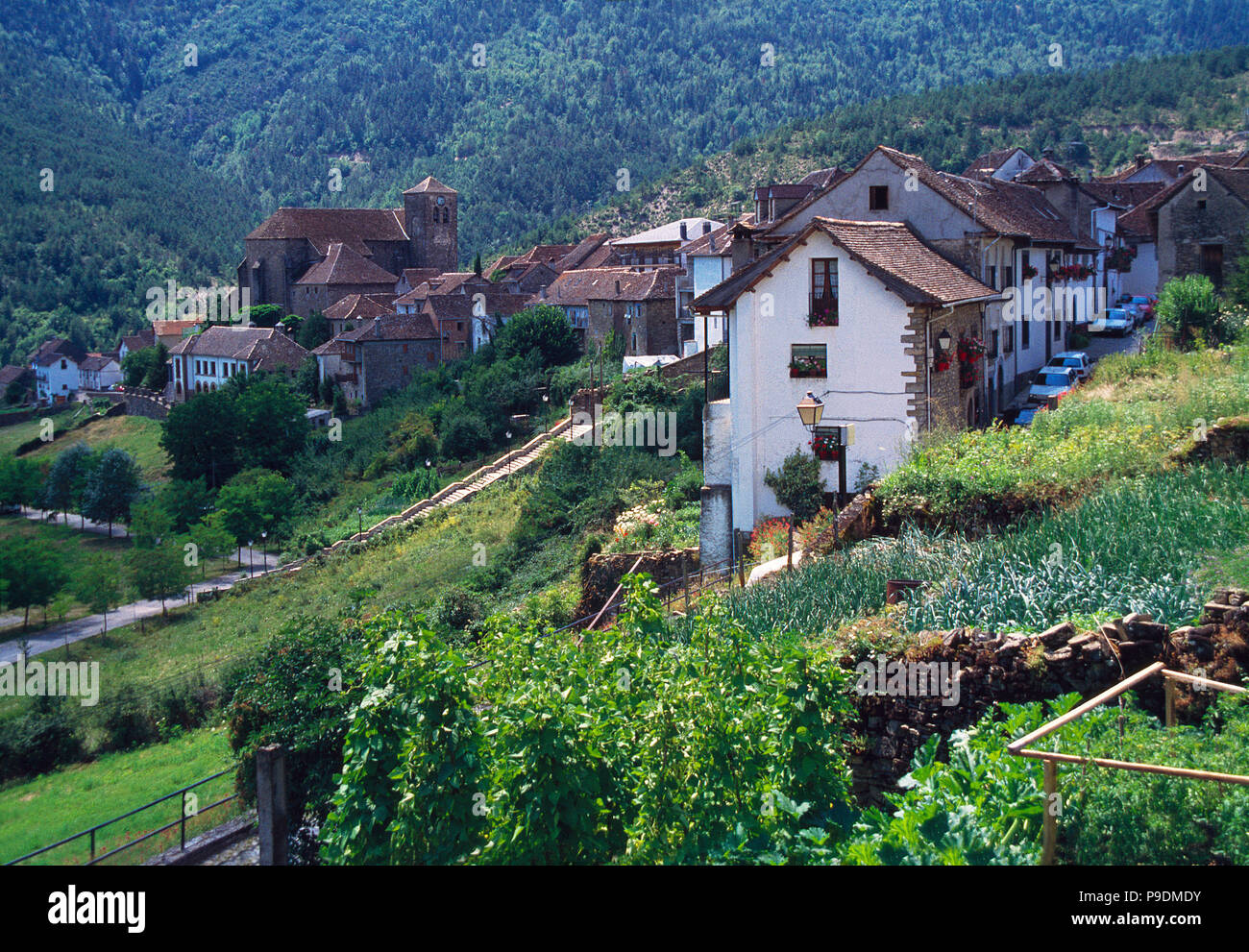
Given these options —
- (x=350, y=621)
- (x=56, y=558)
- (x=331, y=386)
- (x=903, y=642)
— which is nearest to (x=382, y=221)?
(x=331, y=386)

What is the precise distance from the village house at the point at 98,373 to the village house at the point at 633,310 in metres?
61.4

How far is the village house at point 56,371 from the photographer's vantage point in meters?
106

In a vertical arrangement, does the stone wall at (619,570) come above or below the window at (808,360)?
below

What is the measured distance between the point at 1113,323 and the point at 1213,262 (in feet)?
12.0

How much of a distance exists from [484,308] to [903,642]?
207 ft

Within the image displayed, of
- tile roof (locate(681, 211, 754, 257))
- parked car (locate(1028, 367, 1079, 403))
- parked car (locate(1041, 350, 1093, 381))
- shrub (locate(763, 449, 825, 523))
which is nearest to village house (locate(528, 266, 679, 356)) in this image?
tile roof (locate(681, 211, 754, 257))

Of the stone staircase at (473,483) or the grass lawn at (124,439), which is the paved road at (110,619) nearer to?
the stone staircase at (473,483)

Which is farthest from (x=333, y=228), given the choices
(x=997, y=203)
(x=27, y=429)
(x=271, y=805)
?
(x=271, y=805)

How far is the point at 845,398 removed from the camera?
76.3ft

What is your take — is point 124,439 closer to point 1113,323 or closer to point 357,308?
point 357,308

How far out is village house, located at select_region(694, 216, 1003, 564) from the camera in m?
22.8

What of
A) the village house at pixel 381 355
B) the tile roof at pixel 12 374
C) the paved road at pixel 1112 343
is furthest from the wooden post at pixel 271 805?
the tile roof at pixel 12 374

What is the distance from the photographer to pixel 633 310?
55.2 m
